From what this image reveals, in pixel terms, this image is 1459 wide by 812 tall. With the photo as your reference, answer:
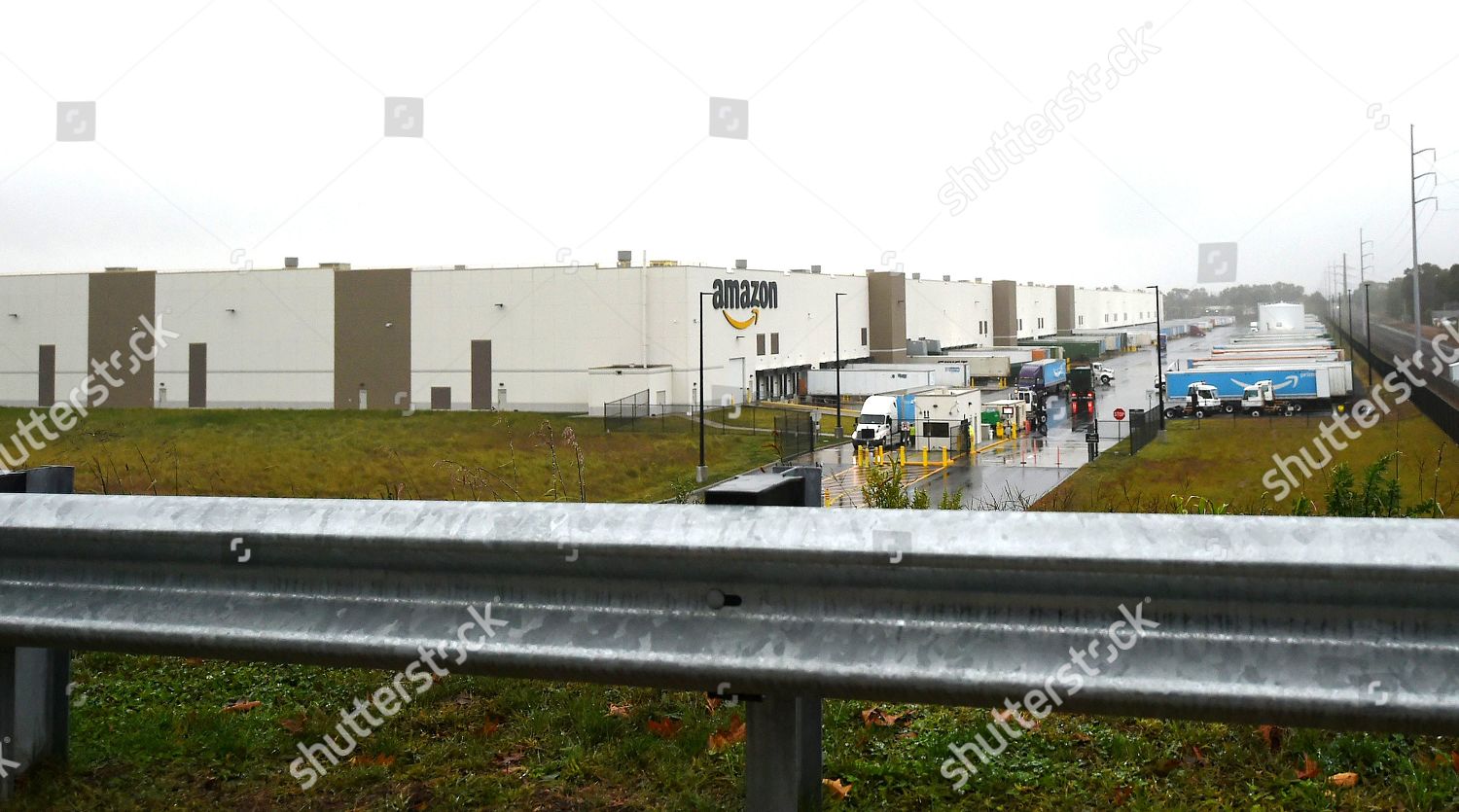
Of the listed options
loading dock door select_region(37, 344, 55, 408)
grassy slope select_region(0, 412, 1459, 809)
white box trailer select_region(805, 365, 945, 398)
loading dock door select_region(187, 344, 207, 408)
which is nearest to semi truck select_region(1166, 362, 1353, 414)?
white box trailer select_region(805, 365, 945, 398)

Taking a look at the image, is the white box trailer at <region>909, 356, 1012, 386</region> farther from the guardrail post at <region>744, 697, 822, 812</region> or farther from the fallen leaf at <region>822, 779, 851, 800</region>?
the guardrail post at <region>744, 697, 822, 812</region>

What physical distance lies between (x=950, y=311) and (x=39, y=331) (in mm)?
68084

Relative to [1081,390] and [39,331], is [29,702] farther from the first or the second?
[1081,390]

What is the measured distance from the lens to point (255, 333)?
57312 mm

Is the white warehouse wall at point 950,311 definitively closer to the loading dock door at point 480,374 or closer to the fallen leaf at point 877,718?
the loading dock door at point 480,374

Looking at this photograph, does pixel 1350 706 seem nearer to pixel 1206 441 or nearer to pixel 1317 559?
pixel 1317 559

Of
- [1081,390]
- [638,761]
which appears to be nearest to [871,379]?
[1081,390]

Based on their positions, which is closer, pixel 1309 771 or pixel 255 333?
pixel 1309 771

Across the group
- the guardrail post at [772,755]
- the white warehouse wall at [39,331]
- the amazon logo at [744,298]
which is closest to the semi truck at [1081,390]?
the amazon logo at [744,298]

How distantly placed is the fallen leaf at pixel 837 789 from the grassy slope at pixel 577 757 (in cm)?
2

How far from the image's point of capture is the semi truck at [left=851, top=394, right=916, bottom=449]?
47.2m

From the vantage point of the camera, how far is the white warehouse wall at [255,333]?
56.5m

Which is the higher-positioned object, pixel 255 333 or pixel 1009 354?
pixel 1009 354

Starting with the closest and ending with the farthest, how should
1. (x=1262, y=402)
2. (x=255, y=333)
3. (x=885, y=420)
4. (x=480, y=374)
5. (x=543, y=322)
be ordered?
(x=885, y=420)
(x=1262, y=402)
(x=543, y=322)
(x=480, y=374)
(x=255, y=333)
